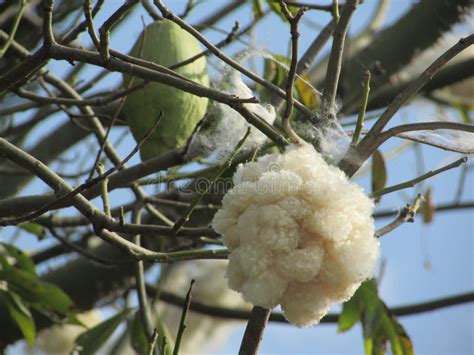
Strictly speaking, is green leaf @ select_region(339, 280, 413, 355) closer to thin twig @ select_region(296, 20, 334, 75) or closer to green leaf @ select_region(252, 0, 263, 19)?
thin twig @ select_region(296, 20, 334, 75)

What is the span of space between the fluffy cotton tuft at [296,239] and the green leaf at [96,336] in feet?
2.31

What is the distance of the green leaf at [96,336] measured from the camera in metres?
1.51

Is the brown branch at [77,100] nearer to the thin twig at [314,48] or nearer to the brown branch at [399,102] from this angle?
the thin twig at [314,48]

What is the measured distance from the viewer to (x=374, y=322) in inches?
58.0

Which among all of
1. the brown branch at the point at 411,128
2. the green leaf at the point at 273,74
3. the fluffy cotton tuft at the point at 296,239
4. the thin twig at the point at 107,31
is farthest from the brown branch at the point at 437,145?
the green leaf at the point at 273,74

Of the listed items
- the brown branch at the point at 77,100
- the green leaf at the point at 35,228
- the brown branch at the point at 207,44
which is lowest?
the brown branch at the point at 207,44

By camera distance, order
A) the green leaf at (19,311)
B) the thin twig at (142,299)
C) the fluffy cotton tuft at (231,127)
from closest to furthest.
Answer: the fluffy cotton tuft at (231,127)
the thin twig at (142,299)
the green leaf at (19,311)

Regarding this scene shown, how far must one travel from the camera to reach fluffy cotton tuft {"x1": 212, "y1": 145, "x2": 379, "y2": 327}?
0.85m

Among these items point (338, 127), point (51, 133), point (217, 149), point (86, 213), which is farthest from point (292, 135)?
point (51, 133)

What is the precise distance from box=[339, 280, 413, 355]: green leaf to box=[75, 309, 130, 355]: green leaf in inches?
16.0

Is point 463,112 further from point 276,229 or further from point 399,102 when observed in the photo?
point 276,229

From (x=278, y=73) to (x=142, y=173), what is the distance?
48 cm

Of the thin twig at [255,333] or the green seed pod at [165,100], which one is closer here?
the thin twig at [255,333]

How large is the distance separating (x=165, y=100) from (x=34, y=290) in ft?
1.36
